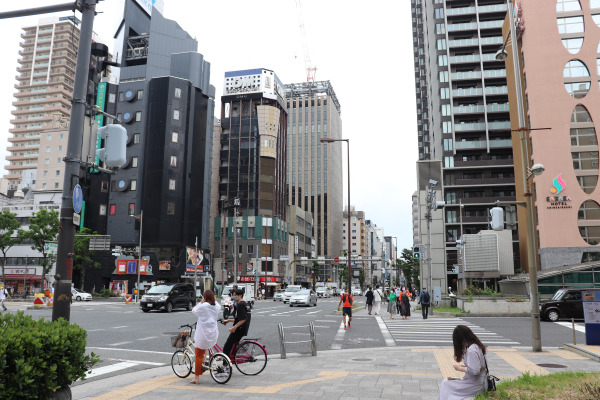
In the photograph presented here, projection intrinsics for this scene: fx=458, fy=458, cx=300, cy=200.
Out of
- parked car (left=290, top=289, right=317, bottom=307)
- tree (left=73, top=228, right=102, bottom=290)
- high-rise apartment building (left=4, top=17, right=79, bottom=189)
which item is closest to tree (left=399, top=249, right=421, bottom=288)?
parked car (left=290, top=289, right=317, bottom=307)

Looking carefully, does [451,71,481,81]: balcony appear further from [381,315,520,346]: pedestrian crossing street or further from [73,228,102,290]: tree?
[381,315,520,346]: pedestrian crossing street

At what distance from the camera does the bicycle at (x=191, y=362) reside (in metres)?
8.63

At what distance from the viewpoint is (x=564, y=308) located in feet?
79.1

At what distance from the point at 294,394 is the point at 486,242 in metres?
50.2

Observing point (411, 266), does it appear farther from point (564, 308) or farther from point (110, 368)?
point (110, 368)

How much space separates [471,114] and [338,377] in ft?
236

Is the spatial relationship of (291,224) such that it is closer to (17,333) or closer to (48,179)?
(48,179)

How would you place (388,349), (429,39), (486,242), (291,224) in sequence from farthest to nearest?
1. (291,224)
2. (429,39)
3. (486,242)
4. (388,349)

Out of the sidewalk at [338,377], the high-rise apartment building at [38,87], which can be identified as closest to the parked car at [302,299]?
the sidewalk at [338,377]

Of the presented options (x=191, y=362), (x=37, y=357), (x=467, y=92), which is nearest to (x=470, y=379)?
(x=37, y=357)

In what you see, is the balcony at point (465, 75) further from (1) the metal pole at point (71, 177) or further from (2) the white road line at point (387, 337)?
(1) the metal pole at point (71, 177)

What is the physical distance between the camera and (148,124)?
217 feet

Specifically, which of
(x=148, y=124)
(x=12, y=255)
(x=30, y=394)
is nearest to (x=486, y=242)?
(x=148, y=124)

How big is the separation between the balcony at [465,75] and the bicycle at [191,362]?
242 ft
